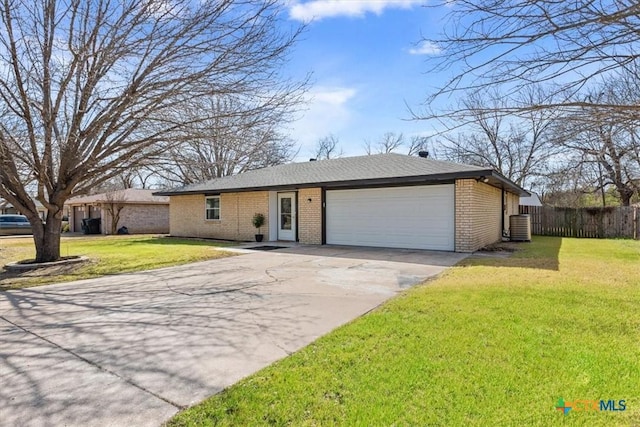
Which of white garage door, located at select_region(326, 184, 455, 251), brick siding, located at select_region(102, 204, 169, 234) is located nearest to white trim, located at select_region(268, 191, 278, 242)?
white garage door, located at select_region(326, 184, 455, 251)

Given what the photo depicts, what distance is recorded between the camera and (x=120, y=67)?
26.0ft

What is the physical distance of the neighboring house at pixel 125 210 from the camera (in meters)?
23.6

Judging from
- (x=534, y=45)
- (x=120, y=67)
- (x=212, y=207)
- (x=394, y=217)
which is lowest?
(x=394, y=217)

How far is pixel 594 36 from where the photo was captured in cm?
341

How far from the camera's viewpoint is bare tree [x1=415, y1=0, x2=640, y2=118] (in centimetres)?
322

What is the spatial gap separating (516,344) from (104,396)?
11.6ft

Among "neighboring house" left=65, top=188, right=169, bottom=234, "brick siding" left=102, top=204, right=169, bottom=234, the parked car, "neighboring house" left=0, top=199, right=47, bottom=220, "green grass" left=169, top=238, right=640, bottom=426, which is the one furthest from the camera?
"brick siding" left=102, top=204, right=169, bottom=234

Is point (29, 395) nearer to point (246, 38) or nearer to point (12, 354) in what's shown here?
point (12, 354)

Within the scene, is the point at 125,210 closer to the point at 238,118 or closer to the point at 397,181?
the point at 238,118

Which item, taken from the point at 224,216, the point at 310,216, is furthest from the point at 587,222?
the point at 224,216

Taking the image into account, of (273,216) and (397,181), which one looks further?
(273,216)

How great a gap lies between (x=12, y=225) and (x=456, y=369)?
27278mm

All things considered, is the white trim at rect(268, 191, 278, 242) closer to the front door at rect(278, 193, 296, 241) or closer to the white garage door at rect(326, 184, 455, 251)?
the front door at rect(278, 193, 296, 241)

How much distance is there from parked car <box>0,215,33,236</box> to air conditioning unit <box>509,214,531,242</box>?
26122 millimetres
